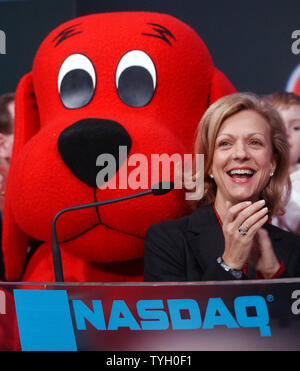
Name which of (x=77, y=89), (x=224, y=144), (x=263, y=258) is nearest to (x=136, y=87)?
(x=77, y=89)

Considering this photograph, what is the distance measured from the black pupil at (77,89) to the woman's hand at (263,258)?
1.77 feet

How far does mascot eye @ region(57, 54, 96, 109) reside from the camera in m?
1.18

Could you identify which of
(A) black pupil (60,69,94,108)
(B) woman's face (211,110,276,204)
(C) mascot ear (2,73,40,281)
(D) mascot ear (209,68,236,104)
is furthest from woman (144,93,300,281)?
(C) mascot ear (2,73,40,281)

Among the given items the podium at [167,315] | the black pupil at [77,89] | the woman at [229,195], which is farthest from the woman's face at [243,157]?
the podium at [167,315]

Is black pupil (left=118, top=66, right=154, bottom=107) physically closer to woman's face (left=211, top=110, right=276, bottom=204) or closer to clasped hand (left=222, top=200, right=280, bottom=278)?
woman's face (left=211, top=110, right=276, bottom=204)

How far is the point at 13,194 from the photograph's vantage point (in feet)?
3.84

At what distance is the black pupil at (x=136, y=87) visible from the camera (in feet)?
3.86

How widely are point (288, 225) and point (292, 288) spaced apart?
72 cm

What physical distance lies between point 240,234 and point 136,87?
18.4 inches

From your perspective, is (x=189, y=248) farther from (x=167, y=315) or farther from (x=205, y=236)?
(x=167, y=315)

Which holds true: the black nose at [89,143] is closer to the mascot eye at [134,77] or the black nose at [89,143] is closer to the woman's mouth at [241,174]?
the mascot eye at [134,77]

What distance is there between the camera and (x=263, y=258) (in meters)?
1.02

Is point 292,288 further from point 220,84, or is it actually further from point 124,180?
point 220,84

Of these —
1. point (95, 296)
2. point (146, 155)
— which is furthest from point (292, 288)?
point (146, 155)
